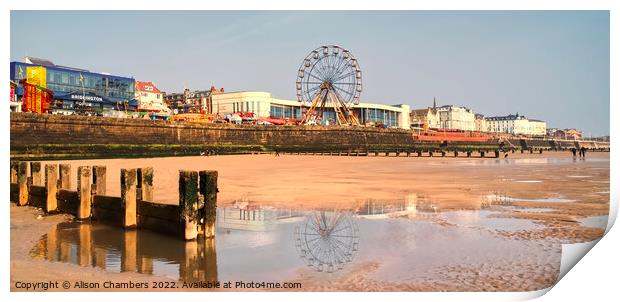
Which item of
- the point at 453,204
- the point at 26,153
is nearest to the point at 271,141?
the point at 26,153

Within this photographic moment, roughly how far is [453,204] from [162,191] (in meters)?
8.03

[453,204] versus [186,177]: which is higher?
[186,177]

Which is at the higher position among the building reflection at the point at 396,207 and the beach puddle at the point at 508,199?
the beach puddle at the point at 508,199

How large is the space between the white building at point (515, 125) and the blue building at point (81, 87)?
15627 cm

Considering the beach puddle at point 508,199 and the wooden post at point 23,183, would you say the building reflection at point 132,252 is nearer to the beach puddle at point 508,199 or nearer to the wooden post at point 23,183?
the wooden post at point 23,183

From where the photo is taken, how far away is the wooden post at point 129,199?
884cm

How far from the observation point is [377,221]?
375 inches

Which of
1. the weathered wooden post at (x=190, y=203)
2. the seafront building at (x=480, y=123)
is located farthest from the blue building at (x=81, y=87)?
the seafront building at (x=480, y=123)

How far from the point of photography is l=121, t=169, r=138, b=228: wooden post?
348 inches

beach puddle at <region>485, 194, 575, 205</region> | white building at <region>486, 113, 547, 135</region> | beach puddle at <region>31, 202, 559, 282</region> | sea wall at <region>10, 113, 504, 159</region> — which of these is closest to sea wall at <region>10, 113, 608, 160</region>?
sea wall at <region>10, 113, 504, 159</region>

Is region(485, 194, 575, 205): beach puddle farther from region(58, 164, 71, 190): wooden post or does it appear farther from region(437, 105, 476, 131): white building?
region(437, 105, 476, 131): white building

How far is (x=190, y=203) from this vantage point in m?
7.87
